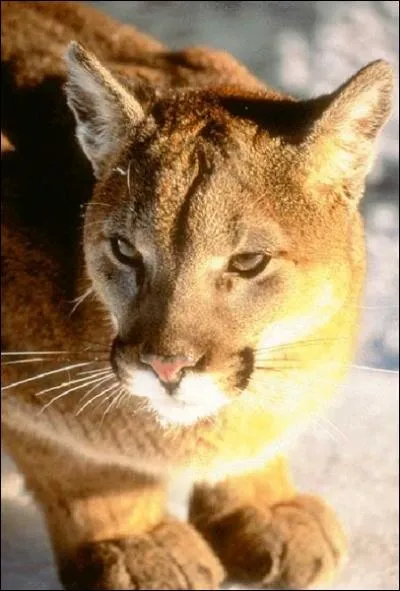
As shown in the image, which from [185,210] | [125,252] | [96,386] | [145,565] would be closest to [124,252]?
[125,252]

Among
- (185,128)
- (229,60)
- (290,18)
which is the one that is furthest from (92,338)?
(290,18)

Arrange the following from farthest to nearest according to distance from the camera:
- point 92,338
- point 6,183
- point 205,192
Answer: point 6,183 < point 92,338 < point 205,192

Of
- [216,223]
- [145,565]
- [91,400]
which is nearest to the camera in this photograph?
[216,223]

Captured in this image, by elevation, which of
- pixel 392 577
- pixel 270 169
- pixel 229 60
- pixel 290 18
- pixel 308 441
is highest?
pixel 290 18

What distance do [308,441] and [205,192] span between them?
2.52 feet

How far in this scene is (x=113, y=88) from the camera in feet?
3.88

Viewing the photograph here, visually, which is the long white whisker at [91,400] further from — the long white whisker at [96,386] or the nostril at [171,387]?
the nostril at [171,387]

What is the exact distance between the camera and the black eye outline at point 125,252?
1170 millimetres

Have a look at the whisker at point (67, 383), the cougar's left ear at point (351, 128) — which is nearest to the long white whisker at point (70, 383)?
the whisker at point (67, 383)

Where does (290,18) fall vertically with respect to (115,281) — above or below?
above

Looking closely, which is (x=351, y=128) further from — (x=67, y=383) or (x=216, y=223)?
(x=67, y=383)

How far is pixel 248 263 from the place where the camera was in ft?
3.71

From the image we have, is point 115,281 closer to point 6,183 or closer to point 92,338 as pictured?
point 92,338

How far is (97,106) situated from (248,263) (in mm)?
256
